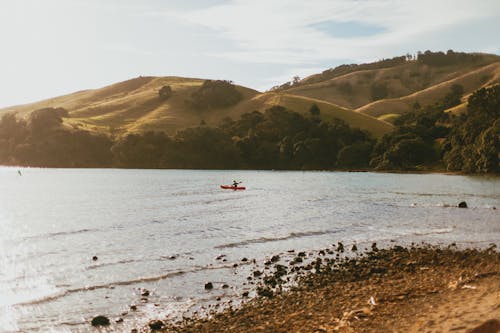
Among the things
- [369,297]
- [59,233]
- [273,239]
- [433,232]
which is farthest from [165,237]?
[369,297]

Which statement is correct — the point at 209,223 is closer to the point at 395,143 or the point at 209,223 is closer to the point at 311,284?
the point at 311,284

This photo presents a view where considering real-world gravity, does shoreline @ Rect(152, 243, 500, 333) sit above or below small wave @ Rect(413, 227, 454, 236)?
above

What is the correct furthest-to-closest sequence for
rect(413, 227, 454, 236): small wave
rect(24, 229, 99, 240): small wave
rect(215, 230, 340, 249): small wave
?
rect(24, 229, 99, 240): small wave
rect(413, 227, 454, 236): small wave
rect(215, 230, 340, 249): small wave

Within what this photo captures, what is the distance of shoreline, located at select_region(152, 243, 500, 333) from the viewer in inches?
673

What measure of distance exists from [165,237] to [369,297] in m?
25.9

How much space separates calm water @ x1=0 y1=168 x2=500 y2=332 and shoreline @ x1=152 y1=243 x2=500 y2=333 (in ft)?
9.12

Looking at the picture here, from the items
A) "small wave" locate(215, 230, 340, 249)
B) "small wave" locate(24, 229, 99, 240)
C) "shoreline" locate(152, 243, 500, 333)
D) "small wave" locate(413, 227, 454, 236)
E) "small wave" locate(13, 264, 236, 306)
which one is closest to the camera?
"shoreline" locate(152, 243, 500, 333)

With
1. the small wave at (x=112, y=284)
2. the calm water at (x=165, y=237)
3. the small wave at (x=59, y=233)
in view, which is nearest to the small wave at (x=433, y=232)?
the calm water at (x=165, y=237)

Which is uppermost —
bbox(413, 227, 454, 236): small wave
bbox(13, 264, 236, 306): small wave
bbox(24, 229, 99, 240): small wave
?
bbox(24, 229, 99, 240): small wave

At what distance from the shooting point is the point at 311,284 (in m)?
25.2

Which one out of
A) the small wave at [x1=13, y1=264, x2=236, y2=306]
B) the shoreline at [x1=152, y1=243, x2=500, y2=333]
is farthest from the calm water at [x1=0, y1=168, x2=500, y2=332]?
the shoreline at [x1=152, y1=243, x2=500, y2=333]

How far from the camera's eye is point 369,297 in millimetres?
21109

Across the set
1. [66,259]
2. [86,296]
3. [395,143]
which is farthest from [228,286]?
[395,143]

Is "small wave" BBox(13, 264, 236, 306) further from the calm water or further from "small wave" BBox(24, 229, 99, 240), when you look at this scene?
"small wave" BBox(24, 229, 99, 240)
